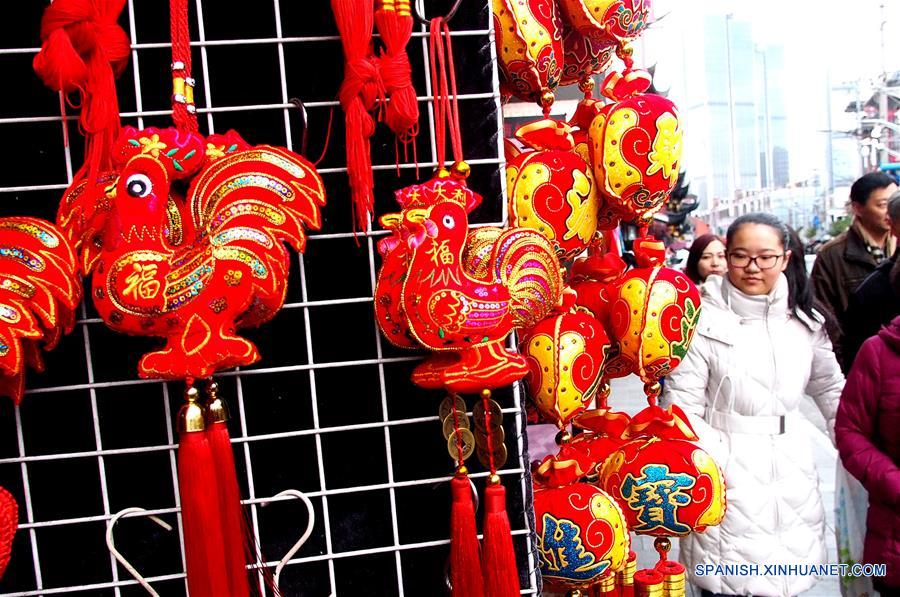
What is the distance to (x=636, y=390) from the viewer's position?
3963 millimetres

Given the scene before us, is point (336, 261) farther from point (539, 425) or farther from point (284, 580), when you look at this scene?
point (539, 425)

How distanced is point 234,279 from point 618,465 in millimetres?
600

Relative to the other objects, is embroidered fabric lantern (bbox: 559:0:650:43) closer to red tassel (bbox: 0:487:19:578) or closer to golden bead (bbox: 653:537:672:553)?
golden bead (bbox: 653:537:672:553)

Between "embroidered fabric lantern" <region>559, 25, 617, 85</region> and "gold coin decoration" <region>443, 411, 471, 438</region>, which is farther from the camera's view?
"embroidered fabric lantern" <region>559, 25, 617, 85</region>

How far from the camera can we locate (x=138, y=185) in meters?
0.71

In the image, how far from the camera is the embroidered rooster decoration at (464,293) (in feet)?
2.45

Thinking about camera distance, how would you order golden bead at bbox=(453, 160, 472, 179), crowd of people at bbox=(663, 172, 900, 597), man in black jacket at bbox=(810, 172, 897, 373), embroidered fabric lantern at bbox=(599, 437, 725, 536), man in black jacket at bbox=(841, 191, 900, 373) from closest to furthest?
golden bead at bbox=(453, 160, 472, 179) → embroidered fabric lantern at bbox=(599, 437, 725, 536) → crowd of people at bbox=(663, 172, 900, 597) → man in black jacket at bbox=(841, 191, 900, 373) → man in black jacket at bbox=(810, 172, 897, 373)

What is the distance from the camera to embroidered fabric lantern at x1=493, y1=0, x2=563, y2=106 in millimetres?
924

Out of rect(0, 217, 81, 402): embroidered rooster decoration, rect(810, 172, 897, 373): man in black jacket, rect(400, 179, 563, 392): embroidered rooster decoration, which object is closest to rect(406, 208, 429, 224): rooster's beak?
rect(400, 179, 563, 392): embroidered rooster decoration

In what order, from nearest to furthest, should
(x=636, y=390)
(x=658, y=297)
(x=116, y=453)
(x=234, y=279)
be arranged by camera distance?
(x=234, y=279) < (x=116, y=453) < (x=658, y=297) < (x=636, y=390)

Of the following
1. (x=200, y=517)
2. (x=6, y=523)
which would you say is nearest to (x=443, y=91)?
(x=200, y=517)

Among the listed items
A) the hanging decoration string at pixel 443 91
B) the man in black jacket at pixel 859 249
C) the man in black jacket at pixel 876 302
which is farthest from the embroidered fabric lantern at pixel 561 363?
the man in black jacket at pixel 859 249

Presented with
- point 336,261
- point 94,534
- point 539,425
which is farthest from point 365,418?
point 539,425

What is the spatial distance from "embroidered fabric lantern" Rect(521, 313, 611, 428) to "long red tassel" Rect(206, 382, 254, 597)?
38 cm
